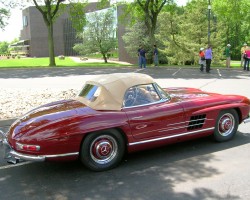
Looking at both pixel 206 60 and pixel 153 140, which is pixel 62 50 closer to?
pixel 206 60

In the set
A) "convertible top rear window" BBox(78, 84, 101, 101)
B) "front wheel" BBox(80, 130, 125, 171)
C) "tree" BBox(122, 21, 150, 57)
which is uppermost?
"tree" BBox(122, 21, 150, 57)

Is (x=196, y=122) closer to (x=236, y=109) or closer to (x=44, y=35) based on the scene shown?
Answer: (x=236, y=109)

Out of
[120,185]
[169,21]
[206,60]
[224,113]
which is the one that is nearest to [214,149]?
[224,113]

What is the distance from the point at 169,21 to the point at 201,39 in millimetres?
4279

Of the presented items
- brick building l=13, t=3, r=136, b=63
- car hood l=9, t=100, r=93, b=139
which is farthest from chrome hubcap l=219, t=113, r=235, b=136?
brick building l=13, t=3, r=136, b=63

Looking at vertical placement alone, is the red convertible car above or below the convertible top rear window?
below

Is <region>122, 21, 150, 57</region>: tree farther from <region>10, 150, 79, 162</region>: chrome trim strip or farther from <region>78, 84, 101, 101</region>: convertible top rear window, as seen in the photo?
<region>10, 150, 79, 162</region>: chrome trim strip

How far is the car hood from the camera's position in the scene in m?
4.60

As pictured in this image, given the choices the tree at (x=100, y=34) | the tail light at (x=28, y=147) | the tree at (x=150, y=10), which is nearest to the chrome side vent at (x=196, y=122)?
the tail light at (x=28, y=147)

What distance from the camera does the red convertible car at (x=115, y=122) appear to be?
4.49m

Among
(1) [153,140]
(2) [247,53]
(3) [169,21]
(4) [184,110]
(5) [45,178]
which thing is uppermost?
(3) [169,21]

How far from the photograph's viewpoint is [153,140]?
5070 millimetres

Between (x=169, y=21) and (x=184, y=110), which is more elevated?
(x=169, y=21)

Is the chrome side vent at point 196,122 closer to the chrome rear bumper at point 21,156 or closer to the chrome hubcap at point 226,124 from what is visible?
the chrome hubcap at point 226,124
